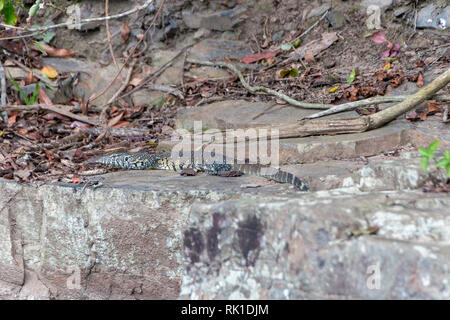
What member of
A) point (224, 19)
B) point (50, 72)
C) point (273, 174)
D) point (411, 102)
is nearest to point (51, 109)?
point (50, 72)

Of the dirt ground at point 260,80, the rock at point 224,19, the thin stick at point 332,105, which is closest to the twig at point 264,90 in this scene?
the thin stick at point 332,105

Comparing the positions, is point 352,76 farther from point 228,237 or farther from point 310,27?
point 228,237

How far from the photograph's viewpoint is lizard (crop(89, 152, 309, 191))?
5.26 m

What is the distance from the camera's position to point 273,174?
16.3 ft

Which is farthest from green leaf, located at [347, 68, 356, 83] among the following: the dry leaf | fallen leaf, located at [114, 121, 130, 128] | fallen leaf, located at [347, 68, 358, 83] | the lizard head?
the dry leaf

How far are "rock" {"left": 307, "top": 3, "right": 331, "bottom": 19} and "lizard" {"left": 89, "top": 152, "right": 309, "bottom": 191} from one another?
3697 millimetres

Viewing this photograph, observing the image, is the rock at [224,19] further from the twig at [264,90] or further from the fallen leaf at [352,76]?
the fallen leaf at [352,76]

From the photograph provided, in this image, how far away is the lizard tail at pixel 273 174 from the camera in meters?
4.49

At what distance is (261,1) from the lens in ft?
28.4

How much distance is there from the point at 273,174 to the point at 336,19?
3994mm

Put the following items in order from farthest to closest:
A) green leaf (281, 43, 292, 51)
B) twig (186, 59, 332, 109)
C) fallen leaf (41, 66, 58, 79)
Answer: fallen leaf (41, 66, 58, 79) → green leaf (281, 43, 292, 51) → twig (186, 59, 332, 109)

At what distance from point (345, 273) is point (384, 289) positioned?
0.24 metres

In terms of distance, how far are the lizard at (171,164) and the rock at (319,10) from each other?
12.1ft

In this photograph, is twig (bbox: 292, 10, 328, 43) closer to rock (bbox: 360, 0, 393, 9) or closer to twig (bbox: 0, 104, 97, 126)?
rock (bbox: 360, 0, 393, 9)
